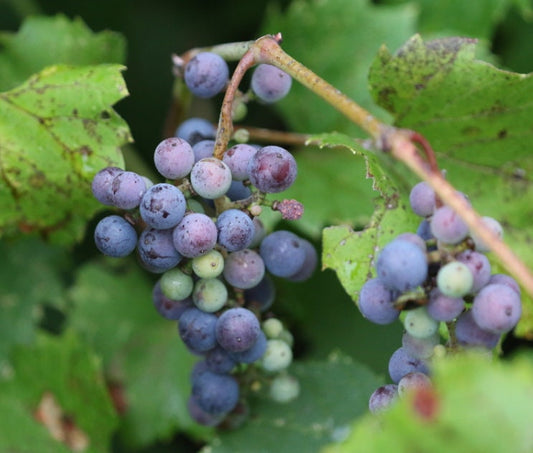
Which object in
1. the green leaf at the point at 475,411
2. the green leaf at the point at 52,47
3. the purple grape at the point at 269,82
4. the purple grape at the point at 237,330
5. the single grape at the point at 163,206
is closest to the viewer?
the green leaf at the point at 475,411

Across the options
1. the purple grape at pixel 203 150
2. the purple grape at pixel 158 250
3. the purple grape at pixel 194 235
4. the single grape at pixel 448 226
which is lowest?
the purple grape at pixel 158 250

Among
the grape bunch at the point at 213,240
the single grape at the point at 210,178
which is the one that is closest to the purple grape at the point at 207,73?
the grape bunch at the point at 213,240

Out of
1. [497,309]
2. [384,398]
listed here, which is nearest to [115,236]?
[384,398]

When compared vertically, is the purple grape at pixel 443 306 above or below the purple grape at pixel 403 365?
above

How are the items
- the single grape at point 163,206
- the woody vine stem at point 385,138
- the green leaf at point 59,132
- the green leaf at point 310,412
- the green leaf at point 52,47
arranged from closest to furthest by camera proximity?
the woody vine stem at point 385,138
the single grape at point 163,206
the green leaf at point 59,132
the green leaf at point 310,412
the green leaf at point 52,47

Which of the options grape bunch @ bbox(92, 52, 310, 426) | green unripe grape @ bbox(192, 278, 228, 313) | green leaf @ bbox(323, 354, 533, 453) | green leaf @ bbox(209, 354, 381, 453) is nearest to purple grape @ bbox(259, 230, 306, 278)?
grape bunch @ bbox(92, 52, 310, 426)

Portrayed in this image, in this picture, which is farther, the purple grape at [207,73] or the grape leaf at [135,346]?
the grape leaf at [135,346]

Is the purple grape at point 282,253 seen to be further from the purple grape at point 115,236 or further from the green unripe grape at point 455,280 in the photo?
the green unripe grape at point 455,280
